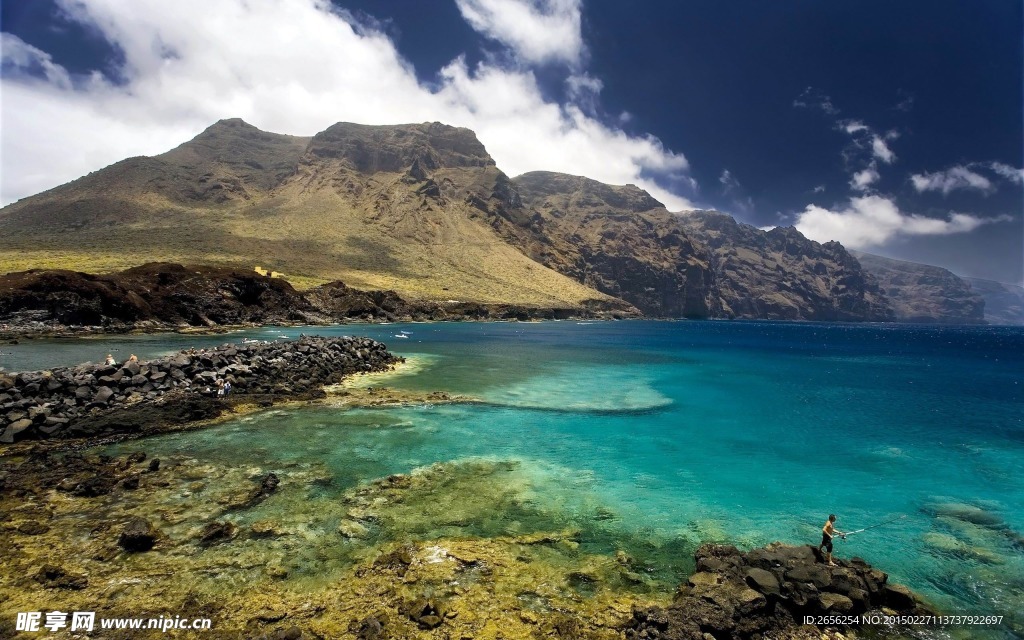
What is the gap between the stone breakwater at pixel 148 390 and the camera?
18.0m

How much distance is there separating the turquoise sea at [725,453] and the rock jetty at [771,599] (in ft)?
4.34

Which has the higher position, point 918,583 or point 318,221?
point 318,221

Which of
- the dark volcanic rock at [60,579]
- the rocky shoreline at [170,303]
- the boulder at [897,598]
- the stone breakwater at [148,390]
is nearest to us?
the dark volcanic rock at [60,579]

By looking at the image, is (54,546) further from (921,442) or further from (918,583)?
(921,442)

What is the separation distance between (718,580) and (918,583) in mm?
5594

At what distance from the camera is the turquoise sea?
41.8 ft

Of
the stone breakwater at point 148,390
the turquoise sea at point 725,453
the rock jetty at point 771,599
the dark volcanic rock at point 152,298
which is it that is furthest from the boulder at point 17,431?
the dark volcanic rock at point 152,298

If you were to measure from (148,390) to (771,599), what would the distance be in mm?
27510

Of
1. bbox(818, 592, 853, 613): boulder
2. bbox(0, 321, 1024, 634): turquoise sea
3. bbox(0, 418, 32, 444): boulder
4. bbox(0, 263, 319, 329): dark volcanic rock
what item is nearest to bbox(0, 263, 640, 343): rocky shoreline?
bbox(0, 263, 319, 329): dark volcanic rock

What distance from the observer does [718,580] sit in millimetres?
9602

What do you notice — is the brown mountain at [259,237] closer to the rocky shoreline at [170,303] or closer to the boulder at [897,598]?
the rocky shoreline at [170,303]

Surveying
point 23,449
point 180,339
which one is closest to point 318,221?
point 180,339

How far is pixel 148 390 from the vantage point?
23.0 metres

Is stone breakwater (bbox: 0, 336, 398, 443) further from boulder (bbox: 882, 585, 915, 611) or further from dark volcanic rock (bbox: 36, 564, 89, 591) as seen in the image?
boulder (bbox: 882, 585, 915, 611)
